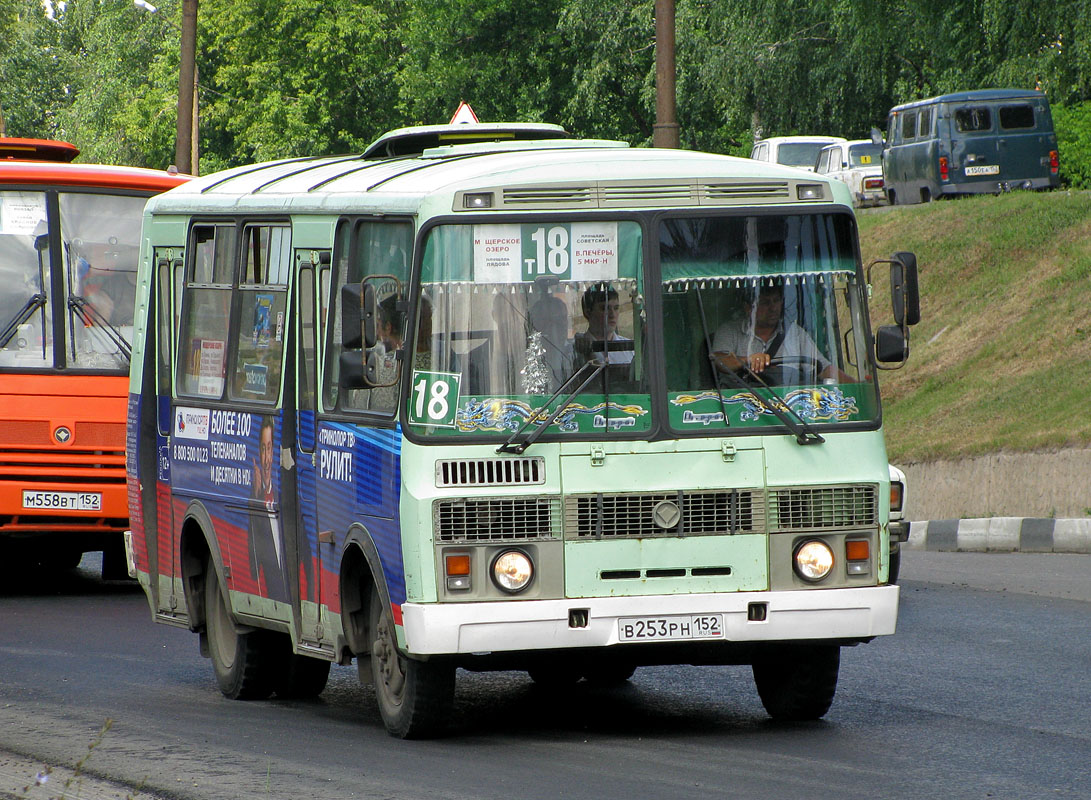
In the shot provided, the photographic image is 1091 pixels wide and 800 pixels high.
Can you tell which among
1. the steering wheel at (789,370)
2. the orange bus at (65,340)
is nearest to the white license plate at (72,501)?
the orange bus at (65,340)

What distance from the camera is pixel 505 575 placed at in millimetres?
7883

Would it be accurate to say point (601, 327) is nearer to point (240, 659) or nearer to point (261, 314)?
point (261, 314)

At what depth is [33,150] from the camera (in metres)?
16.2

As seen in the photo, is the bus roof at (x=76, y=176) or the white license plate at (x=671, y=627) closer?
the white license plate at (x=671, y=627)

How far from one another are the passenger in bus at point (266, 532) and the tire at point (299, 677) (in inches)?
22.2

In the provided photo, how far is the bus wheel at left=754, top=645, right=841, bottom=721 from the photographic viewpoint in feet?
28.3

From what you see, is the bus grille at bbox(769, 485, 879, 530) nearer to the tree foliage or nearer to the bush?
the tree foliage

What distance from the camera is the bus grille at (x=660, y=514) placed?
7957 mm

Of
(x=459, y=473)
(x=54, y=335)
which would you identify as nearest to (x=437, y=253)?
(x=459, y=473)

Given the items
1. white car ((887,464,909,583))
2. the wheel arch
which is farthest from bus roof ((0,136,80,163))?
the wheel arch

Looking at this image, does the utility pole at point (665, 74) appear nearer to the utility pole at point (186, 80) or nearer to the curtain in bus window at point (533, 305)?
the utility pole at point (186, 80)

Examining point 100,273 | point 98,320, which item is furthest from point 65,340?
point 100,273

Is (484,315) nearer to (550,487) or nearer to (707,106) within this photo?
(550,487)

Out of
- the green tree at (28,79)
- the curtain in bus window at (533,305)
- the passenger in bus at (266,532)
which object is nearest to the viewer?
the curtain in bus window at (533,305)
